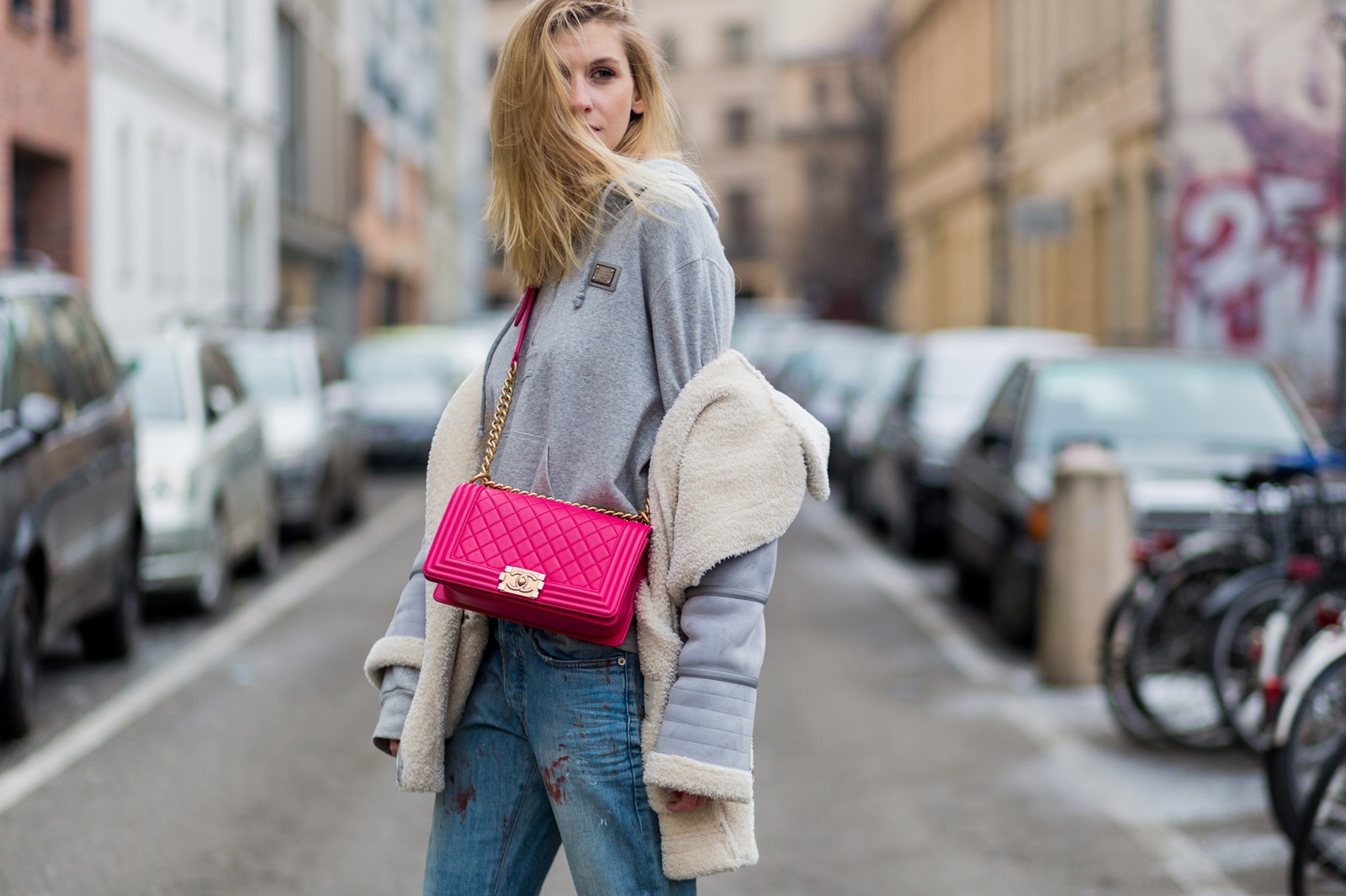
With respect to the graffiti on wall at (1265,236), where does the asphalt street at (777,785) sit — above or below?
below

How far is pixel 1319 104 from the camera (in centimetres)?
2312

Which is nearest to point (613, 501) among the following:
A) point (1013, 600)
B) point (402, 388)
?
point (1013, 600)

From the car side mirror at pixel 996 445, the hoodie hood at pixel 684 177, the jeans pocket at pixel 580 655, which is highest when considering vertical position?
the hoodie hood at pixel 684 177

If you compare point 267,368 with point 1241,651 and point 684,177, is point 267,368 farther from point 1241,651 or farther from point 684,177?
point 684,177

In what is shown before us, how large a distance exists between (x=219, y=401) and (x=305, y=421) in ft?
10.4

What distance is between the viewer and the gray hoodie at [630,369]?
2.70 meters

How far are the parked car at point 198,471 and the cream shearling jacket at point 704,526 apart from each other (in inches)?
306

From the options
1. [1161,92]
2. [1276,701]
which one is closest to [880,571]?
[1276,701]

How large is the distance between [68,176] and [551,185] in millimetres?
19965

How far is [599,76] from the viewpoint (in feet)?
9.34

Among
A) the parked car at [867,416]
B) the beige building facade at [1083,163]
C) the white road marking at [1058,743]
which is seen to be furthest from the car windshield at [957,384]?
the beige building facade at [1083,163]

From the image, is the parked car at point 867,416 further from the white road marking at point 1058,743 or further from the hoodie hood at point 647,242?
the hoodie hood at point 647,242

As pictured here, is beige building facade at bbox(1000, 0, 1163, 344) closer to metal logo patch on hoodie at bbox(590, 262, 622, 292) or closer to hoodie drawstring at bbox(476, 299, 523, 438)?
hoodie drawstring at bbox(476, 299, 523, 438)

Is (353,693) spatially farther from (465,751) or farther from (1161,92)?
(1161,92)
